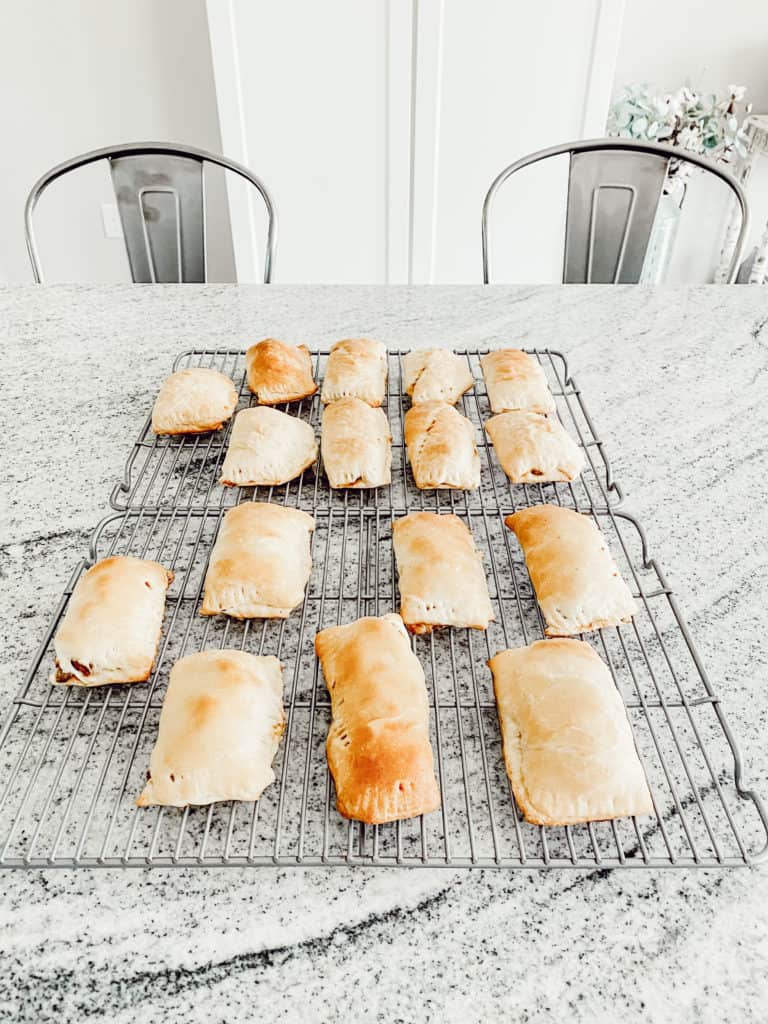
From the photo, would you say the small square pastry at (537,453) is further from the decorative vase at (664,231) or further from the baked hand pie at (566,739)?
the decorative vase at (664,231)

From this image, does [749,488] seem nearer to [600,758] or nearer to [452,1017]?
[600,758]

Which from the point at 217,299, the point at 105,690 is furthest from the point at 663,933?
the point at 217,299

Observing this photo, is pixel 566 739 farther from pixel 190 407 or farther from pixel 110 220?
pixel 110 220

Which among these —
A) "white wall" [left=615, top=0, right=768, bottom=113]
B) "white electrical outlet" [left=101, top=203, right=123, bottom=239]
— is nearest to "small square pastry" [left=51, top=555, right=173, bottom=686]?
"white electrical outlet" [left=101, top=203, right=123, bottom=239]

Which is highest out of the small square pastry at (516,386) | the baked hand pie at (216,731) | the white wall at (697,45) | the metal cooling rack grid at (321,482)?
the white wall at (697,45)

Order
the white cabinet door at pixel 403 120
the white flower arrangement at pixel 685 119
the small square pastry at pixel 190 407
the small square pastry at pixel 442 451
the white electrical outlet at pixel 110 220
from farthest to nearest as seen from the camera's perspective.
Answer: the white electrical outlet at pixel 110 220 → the white flower arrangement at pixel 685 119 → the white cabinet door at pixel 403 120 → the small square pastry at pixel 190 407 → the small square pastry at pixel 442 451

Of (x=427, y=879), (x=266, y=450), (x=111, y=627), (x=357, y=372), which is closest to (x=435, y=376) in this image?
(x=357, y=372)

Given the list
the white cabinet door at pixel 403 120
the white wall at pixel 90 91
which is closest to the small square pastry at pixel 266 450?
the white cabinet door at pixel 403 120

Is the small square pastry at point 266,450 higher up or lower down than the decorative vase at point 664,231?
higher up
